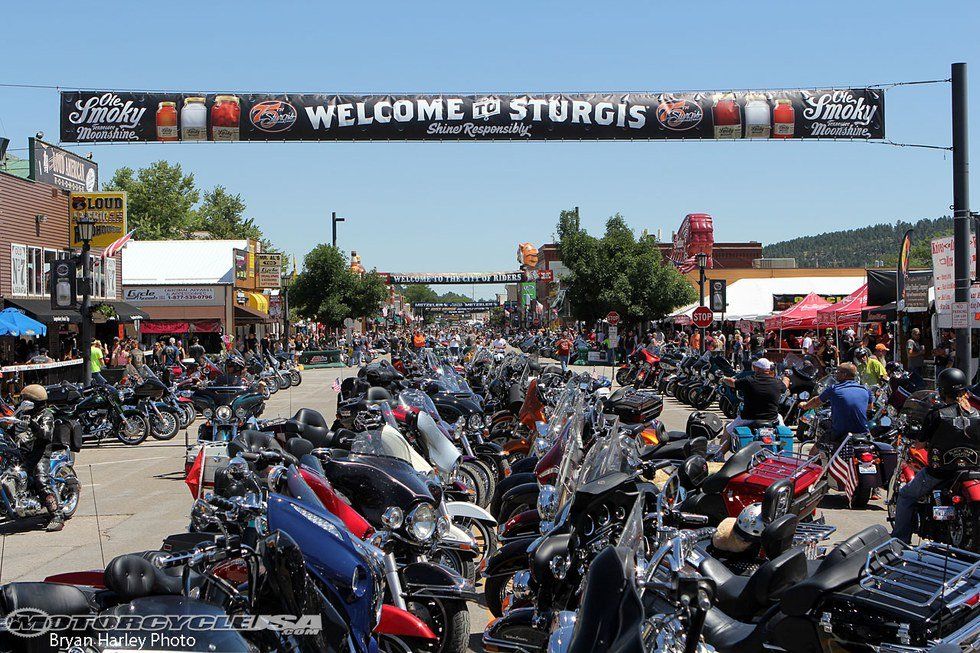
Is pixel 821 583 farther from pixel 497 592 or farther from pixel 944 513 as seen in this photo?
pixel 944 513

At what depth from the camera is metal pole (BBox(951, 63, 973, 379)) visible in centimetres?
1386

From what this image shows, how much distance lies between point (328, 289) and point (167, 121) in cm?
4078

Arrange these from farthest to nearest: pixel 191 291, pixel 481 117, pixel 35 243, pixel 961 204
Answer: pixel 191 291, pixel 35 243, pixel 481 117, pixel 961 204

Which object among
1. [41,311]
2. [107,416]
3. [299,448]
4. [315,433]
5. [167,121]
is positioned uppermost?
[167,121]

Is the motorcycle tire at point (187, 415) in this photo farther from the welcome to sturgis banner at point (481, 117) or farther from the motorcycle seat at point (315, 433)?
the motorcycle seat at point (315, 433)

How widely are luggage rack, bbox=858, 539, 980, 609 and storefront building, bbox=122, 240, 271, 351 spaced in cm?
4670

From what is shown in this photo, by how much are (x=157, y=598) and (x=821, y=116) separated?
22.1 metres

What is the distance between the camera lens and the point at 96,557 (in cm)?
909

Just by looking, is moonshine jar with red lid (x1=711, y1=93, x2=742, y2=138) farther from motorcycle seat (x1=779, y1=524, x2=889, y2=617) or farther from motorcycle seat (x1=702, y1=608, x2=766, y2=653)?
motorcycle seat (x1=702, y1=608, x2=766, y2=653)

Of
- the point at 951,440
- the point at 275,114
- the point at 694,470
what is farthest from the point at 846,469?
the point at 275,114

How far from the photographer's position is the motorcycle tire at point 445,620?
18.0ft

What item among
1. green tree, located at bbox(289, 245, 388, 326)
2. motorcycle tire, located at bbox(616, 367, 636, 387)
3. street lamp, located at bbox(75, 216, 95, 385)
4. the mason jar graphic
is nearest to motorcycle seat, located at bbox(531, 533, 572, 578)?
street lamp, located at bbox(75, 216, 95, 385)

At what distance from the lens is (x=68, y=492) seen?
11.0 m

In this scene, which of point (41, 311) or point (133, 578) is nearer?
point (133, 578)
